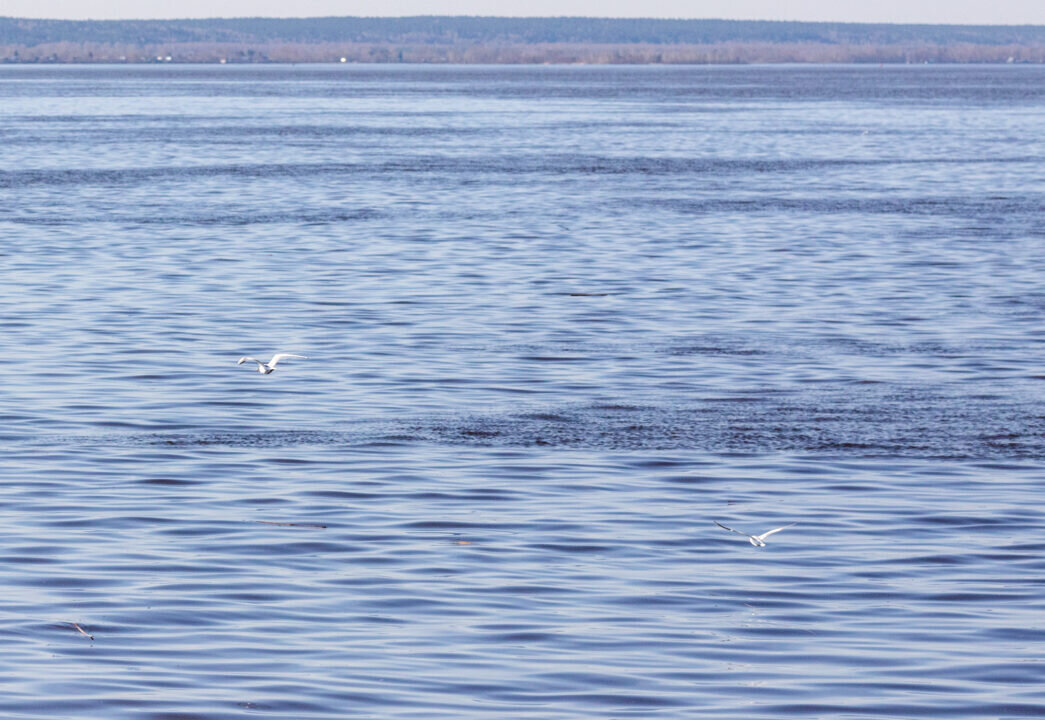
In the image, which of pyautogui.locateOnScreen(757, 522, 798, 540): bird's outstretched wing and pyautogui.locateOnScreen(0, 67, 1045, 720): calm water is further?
pyautogui.locateOnScreen(757, 522, 798, 540): bird's outstretched wing

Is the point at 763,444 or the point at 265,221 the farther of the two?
the point at 265,221

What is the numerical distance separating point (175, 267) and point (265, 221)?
7542 mm

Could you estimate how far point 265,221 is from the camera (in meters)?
33.4

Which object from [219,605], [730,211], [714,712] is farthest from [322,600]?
[730,211]

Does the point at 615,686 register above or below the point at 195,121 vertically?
above

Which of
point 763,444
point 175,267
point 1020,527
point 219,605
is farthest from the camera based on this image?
point 175,267

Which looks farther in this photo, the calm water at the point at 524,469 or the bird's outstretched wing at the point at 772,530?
the bird's outstretched wing at the point at 772,530

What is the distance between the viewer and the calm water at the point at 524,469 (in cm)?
850

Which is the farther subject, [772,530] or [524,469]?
[524,469]

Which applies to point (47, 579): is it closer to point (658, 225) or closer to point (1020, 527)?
point (1020, 527)

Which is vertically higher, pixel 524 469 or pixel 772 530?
pixel 772 530

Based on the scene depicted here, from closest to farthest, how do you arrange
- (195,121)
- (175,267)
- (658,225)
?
1. (175,267)
2. (658,225)
3. (195,121)

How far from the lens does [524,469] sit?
12.7 meters

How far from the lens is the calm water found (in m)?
8.50
